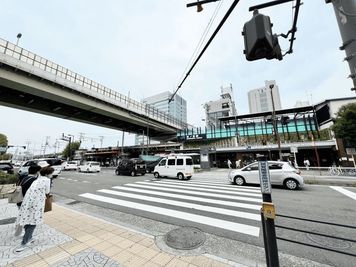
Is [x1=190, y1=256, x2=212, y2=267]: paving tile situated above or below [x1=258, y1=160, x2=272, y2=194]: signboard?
below

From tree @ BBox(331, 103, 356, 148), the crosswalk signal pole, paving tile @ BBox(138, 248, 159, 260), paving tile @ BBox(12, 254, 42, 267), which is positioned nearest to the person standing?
paving tile @ BBox(12, 254, 42, 267)

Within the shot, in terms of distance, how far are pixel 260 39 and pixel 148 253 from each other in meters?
4.31

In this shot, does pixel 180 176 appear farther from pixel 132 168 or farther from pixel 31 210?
pixel 31 210

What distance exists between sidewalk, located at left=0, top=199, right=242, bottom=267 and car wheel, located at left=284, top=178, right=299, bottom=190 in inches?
345

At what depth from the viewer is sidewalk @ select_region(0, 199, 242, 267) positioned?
3.16m

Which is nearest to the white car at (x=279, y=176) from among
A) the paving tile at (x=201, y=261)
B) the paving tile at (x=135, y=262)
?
the paving tile at (x=201, y=261)

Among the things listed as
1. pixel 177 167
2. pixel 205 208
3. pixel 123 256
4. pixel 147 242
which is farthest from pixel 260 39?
pixel 177 167

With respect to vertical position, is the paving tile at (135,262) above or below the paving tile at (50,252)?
below

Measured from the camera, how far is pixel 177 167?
15172 mm

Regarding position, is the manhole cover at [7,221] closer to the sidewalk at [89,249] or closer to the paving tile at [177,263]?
the sidewalk at [89,249]

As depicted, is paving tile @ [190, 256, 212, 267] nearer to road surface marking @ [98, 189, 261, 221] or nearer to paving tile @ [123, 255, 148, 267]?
paving tile @ [123, 255, 148, 267]

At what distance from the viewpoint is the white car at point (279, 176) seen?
9797 millimetres

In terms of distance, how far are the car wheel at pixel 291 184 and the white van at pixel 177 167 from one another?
7.35 meters

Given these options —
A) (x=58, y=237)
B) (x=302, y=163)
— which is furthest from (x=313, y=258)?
(x=302, y=163)
